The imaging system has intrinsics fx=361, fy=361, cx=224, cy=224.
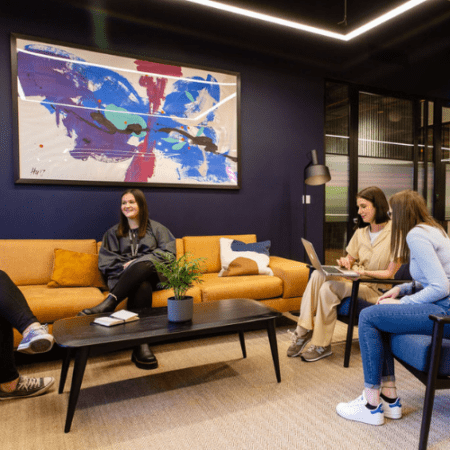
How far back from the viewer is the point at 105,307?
8.42 feet

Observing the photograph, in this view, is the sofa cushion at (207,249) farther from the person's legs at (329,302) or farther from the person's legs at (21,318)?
the person's legs at (21,318)

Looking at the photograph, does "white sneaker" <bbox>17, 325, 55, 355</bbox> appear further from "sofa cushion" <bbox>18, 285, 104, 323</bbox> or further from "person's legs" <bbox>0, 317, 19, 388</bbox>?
"sofa cushion" <bbox>18, 285, 104, 323</bbox>

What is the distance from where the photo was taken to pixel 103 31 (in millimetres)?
3586

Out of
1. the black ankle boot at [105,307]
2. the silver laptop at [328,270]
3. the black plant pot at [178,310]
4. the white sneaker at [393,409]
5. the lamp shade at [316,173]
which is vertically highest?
the lamp shade at [316,173]

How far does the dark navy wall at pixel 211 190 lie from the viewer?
10.9 feet

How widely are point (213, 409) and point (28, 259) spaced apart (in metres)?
2.05

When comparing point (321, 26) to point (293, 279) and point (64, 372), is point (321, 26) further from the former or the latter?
point (64, 372)

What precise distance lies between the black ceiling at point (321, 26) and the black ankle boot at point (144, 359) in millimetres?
3184

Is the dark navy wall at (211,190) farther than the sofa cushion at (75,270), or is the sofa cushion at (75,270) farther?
the dark navy wall at (211,190)

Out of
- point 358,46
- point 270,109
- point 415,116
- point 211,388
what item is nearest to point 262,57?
point 270,109

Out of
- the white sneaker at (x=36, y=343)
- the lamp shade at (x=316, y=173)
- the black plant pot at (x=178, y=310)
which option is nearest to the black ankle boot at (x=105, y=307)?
the white sneaker at (x=36, y=343)

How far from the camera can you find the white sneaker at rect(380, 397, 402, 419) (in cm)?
183

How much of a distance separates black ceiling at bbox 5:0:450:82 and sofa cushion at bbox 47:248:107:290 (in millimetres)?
2408

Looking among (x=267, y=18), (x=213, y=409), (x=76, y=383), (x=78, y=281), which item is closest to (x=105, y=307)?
(x=78, y=281)
